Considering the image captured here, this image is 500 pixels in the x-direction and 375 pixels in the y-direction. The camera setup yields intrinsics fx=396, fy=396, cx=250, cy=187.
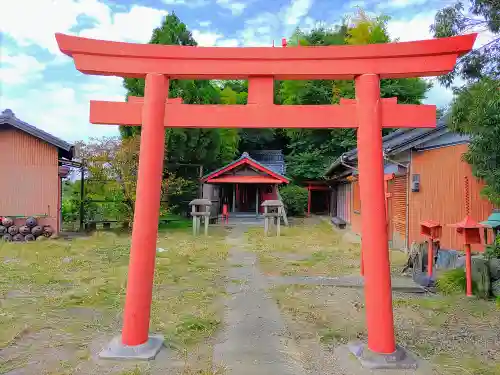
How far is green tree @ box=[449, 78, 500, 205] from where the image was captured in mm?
6000

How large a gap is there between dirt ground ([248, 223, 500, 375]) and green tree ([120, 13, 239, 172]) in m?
12.4

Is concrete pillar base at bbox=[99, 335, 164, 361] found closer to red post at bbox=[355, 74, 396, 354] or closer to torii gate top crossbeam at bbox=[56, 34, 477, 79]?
red post at bbox=[355, 74, 396, 354]

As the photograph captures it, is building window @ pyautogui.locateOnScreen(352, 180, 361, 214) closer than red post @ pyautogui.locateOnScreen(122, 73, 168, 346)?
No

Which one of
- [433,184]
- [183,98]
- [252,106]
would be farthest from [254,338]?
[183,98]

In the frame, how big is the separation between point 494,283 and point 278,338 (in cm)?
426

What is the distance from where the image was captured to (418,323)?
548 cm

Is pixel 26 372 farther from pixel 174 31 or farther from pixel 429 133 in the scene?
pixel 174 31

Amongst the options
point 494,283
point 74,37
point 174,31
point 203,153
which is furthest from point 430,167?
point 174,31

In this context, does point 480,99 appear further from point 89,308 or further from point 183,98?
point 183,98

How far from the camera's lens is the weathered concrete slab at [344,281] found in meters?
7.33

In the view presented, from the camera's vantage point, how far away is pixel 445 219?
387 inches

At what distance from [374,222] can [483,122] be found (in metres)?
3.20

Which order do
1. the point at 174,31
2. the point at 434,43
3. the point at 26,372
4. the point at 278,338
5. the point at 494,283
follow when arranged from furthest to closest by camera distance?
the point at 174,31, the point at 494,283, the point at 278,338, the point at 434,43, the point at 26,372

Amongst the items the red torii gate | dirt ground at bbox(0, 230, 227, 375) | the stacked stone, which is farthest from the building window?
the red torii gate
